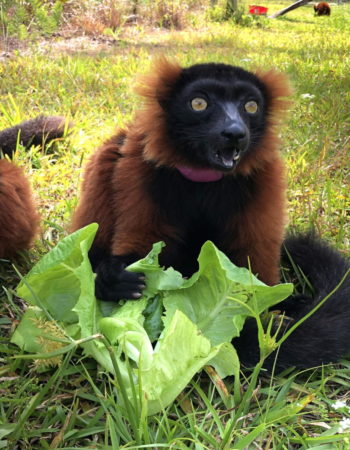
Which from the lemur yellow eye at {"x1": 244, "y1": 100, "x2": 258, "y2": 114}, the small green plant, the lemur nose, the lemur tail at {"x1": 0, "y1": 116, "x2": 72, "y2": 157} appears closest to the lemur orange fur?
the lemur yellow eye at {"x1": 244, "y1": 100, "x2": 258, "y2": 114}

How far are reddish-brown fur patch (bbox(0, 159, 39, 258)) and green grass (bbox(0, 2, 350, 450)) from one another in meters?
0.13

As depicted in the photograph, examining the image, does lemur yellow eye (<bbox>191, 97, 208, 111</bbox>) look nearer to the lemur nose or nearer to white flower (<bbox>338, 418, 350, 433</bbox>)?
the lemur nose

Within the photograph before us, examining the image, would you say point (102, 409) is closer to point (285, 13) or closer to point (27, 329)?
point (27, 329)

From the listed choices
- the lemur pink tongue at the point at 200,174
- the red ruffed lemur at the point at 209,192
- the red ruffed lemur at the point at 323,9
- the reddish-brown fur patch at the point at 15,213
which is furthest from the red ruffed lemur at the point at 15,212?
the red ruffed lemur at the point at 323,9

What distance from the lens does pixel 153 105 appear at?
2381 mm

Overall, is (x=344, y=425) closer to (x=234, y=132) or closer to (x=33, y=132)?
(x=234, y=132)

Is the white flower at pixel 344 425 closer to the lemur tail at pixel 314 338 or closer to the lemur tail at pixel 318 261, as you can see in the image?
the lemur tail at pixel 314 338

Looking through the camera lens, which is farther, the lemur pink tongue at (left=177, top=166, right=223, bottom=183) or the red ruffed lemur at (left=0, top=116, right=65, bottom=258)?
the red ruffed lemur at (left=0, top=116, right=65, bottom=258)

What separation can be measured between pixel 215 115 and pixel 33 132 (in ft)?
6.97

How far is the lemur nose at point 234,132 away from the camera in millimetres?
2051

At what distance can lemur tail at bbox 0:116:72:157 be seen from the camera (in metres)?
3.80

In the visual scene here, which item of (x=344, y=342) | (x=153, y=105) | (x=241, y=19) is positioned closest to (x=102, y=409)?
(x=344, y=342)

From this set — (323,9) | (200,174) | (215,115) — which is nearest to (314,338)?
(200,174)

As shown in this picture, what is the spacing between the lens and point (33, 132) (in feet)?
12.9
